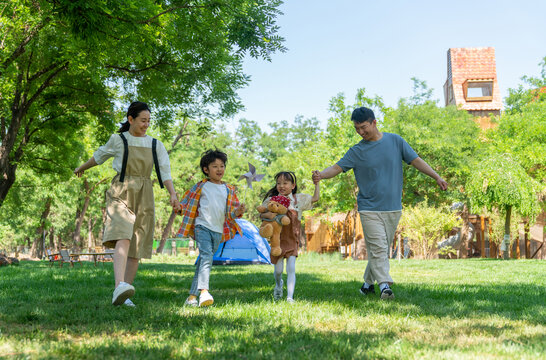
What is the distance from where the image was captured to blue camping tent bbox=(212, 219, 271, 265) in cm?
2000

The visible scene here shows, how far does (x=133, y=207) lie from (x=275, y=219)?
159cm

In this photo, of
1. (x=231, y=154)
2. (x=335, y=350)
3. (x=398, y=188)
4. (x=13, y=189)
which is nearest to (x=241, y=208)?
(x=398, y=188)

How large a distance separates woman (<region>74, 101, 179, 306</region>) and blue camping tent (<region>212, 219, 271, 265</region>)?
1464cm

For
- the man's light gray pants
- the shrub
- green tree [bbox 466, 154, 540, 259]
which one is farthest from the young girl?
the shrub

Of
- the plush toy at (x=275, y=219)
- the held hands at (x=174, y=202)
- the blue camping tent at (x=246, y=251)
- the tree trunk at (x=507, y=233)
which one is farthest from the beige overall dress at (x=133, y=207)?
the tree trunk at (x=507, y=233)

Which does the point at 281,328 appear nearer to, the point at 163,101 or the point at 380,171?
the point at 380,171

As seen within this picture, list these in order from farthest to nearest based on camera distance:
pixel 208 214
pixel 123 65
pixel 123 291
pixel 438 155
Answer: pixel 438 155 < pixel 123 65 < pixel 208 214 < pixel 123 291

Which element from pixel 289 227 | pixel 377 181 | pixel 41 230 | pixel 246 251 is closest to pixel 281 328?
pixel 289 227

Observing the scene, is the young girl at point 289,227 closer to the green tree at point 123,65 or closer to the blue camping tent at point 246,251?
the green tree at point 123,65

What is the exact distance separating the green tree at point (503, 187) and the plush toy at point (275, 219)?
1627cm

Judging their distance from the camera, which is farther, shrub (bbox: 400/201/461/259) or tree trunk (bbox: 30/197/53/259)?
tree trunk (bbox: 30/197/53/259)

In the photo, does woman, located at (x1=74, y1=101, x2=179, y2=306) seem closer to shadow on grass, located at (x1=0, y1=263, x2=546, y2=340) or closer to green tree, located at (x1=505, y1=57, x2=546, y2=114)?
shadow on grass, located at (x1=0, y1=263, x2=546, y2=340)

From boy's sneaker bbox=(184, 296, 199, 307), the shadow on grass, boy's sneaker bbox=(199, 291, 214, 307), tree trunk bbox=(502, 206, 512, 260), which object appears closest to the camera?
the shadow on grass

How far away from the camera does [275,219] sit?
5629mm
